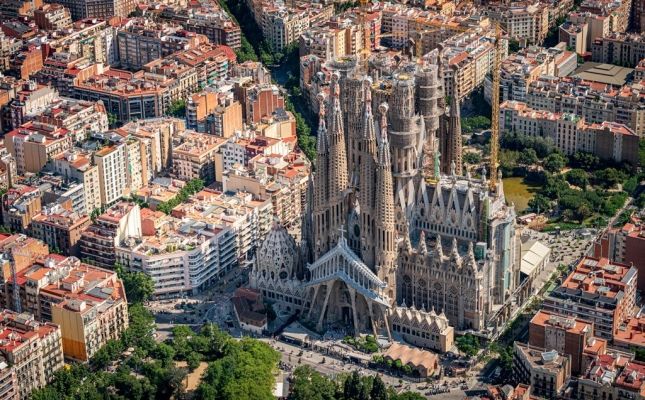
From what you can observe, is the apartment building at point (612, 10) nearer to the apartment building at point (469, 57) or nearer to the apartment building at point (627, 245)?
the apartment building at point (469, 57)

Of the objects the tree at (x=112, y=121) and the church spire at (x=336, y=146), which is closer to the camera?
the church spire at (x=336, y=146)

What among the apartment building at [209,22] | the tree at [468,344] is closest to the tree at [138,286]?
the tree at [468,344]

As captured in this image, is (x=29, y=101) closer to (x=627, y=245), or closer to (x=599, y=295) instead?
(x=627, y=245)

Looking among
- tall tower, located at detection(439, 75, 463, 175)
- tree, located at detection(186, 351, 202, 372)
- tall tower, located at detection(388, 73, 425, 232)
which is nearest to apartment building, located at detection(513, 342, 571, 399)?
tall tower, located at detection(388, 73, 425, 232)

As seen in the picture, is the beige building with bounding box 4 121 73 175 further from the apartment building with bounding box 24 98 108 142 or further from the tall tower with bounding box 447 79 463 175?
the tall tower with bounding box 447 79 463 175

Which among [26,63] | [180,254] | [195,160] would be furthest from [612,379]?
[26,63]

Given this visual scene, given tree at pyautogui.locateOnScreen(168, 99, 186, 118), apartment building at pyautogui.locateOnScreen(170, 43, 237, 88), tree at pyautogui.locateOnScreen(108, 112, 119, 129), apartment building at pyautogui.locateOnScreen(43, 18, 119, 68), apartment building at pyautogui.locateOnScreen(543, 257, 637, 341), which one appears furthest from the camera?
apartment building at pyautogui.locateOnScreen(43, 18, 119, 68)

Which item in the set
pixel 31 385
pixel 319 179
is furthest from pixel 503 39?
pixel 31 385
